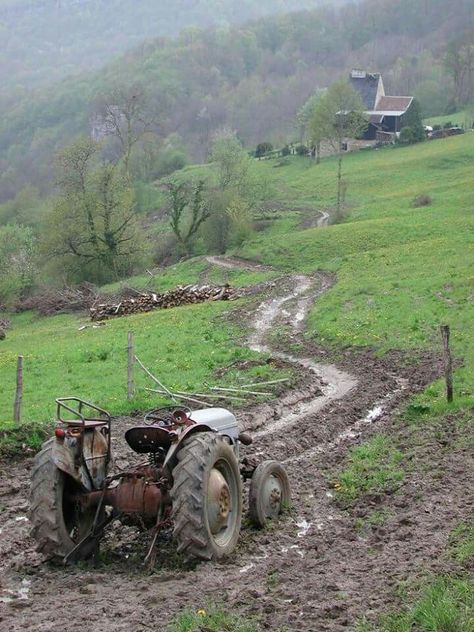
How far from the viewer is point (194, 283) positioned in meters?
49.5

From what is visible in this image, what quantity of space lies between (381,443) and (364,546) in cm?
568

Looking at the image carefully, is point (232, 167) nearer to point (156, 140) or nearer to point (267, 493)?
point (156, 140)

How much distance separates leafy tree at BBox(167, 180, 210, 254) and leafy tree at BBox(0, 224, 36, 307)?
11229 millimetres

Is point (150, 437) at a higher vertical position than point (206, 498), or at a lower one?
higher

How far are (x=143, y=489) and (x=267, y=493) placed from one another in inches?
86.2

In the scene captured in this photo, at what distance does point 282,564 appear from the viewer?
9.45m

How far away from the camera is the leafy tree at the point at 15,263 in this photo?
60438 mm

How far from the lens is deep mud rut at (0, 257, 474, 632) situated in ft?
25.7

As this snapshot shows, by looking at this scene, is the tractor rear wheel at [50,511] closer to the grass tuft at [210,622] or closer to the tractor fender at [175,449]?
the tractor fender at [175,449]

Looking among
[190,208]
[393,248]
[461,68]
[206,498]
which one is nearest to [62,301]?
[190,208]

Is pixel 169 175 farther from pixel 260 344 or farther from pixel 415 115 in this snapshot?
pixel 260 344

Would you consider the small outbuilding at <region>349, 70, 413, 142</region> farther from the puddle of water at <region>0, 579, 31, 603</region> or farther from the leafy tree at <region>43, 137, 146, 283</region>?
the puddle of water at <region>0, 579, 31, 603</region>

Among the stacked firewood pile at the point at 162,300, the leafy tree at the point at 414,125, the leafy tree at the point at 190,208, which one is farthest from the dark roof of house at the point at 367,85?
the stacked firewood pile at the point at 162,300

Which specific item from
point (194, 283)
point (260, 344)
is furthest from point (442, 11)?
point (260, 344)
